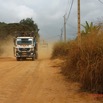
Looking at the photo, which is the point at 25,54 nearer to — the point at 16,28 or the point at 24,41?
the point at 24,41

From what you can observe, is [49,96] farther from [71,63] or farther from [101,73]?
[71,63]

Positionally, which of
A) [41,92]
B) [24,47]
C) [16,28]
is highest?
[16,28]

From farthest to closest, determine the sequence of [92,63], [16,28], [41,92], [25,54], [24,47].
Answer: [16,28], [25,54], [24,47], [41,92], [92,63]

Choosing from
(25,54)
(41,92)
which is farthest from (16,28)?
(41,92)

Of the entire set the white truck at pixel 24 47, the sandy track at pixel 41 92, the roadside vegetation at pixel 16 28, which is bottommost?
the sandy track at pixel 41 92

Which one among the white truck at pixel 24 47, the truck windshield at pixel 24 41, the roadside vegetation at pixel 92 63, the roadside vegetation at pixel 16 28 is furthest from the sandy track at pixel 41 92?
the roadside vegetation at pixel 16 28

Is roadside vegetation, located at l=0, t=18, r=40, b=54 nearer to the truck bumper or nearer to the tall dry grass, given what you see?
the truck bumper

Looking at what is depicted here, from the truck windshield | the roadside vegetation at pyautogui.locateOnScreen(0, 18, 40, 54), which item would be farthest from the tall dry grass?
the roadside vegetation at pyautogui.locateOnScreen(0, 18, 40, 54)

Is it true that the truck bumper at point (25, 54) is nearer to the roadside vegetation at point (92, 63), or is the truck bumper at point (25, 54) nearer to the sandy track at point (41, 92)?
the sandy track at point (41, 92)

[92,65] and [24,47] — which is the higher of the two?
[92,65]

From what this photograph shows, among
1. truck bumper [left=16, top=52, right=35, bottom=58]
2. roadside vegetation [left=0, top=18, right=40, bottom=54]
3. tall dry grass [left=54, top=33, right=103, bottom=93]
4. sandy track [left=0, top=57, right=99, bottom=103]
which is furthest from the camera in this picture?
roadside vegetation [left=0, top=18, right=40, bottom=54]

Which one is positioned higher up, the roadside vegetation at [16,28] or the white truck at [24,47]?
the roadside vegetation at [16,28]

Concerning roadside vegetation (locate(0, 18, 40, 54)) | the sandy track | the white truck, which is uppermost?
roadside vegetation (locate(0, 18, 40, 54))

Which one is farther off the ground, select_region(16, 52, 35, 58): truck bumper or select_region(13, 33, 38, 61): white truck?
select_region(13, 33, 38, 61): white truck
